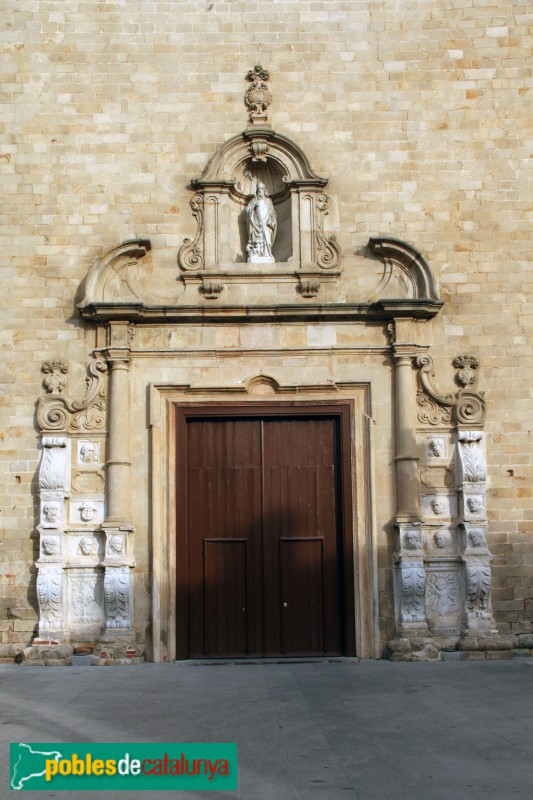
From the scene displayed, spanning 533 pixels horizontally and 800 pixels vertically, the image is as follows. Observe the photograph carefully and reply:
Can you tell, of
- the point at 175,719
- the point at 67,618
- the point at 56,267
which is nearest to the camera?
the point at 175,719

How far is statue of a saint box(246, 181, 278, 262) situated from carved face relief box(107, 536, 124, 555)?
3706mm

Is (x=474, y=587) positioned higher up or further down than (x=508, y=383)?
further down

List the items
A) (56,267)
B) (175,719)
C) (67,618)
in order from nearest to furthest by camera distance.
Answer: (175,719) < (67,618) < (56,267)

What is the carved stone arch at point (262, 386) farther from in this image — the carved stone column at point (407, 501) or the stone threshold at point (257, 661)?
the stone threshold at point (257, 661)

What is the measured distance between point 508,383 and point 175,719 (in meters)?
5.85

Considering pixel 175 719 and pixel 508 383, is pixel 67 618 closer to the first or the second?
pixel 175 719

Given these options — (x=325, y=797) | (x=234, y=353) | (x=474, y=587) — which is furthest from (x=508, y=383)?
(x=325, y=797)

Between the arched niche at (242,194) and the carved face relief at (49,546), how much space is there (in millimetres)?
3600

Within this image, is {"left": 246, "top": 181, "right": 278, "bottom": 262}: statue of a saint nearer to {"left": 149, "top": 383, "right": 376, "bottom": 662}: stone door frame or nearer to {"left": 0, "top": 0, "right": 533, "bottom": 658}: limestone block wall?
{"left": 0, "top": 0, "right": 533, "bottom": 658}: limestone block wall

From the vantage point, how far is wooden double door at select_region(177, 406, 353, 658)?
1064 centimetres

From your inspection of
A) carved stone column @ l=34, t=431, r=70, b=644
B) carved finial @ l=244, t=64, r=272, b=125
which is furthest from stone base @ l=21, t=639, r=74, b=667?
carved finial @ l=244, t=64, r=272, b=125

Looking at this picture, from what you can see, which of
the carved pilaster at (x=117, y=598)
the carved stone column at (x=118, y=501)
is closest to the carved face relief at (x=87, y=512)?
the carved stone column at (x=118, y=501)

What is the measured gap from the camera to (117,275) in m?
11.0

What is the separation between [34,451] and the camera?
1079 cm
